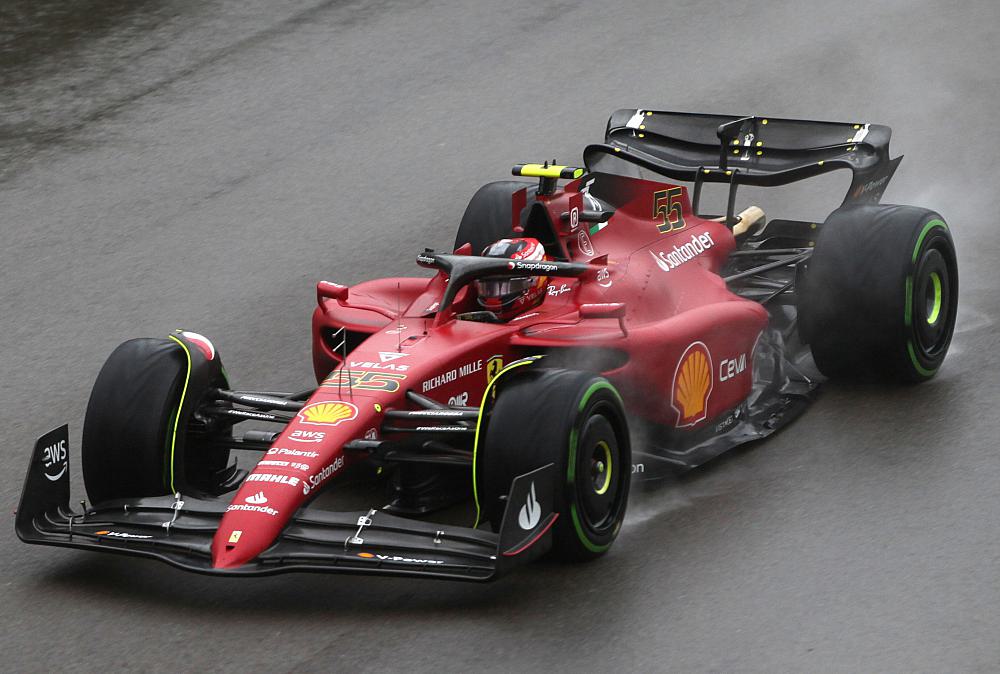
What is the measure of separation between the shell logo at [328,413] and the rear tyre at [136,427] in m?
0.69

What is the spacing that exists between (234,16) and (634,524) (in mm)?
11276

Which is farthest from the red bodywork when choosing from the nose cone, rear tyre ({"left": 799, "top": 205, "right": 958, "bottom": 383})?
rear tyre ({"left": 799, "top": 205, "right": 958, "bottom": 383})

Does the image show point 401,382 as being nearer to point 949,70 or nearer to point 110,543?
point 110,543

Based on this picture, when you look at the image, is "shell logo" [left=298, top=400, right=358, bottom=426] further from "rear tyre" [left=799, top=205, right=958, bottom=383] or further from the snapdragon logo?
A: "rear tyre" [left=799, top=205, right=958, bottom=383]

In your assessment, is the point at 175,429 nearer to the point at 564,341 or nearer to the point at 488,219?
the point at 564,341

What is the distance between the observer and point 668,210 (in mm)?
9000

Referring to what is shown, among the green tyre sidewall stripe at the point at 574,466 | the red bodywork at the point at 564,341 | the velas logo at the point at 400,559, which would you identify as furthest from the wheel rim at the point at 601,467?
the velas logo at the point at 400,559

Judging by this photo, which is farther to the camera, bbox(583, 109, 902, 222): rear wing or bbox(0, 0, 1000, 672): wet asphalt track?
bbox(583, 109, 902, 222): rear wing

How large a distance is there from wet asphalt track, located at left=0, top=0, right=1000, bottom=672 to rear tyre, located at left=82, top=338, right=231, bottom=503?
1.32 ft

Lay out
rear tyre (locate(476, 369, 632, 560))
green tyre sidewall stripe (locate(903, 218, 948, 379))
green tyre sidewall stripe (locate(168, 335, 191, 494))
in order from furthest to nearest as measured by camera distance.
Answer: green tyre sidewall stripe (locate(903, 218, 948, 379))
green tyre sidewall stripe (locate(168, 335, 191, 494))
rear tyre (locate(476, 369, 632, 560))

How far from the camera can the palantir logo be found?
21.5 ft

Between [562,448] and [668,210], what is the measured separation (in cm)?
268

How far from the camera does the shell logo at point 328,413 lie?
718 centimetres

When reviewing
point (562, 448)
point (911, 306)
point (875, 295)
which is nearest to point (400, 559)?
point (562, 448)
